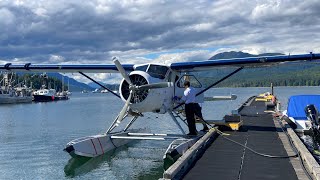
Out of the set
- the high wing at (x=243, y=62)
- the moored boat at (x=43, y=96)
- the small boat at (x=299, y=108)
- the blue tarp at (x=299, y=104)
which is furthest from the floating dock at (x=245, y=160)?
the moored boat at (x=43, y=96)

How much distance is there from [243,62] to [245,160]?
598 centimetres

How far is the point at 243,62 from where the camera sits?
13953mm

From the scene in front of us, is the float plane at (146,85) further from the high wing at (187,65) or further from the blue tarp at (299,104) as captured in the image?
the blue tarp at (299,104)

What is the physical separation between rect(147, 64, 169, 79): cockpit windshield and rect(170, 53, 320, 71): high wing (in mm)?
480

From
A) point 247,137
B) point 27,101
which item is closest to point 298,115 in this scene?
point 247,137

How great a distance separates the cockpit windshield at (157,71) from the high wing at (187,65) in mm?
431

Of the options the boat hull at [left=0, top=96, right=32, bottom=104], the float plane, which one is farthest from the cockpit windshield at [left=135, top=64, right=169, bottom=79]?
the boat hull at [left=0, top=96, right=32, bottom=104]

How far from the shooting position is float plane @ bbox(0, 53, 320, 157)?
12320 millimetres

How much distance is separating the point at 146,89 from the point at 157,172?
8.29ft

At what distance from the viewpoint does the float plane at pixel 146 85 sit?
40.4ft

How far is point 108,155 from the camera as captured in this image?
14.1m

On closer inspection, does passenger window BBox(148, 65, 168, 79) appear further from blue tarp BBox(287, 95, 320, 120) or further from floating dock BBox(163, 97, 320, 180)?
blue tarp BBox(287, 95, 320, 120)

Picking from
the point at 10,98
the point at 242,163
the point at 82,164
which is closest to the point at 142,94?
the point at 82,164

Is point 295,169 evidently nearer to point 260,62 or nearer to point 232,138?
point 232,138
